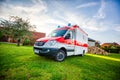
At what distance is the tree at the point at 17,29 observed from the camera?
24797 mm

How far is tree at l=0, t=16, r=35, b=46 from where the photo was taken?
2480cm

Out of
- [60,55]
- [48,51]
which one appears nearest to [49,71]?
[48,51]

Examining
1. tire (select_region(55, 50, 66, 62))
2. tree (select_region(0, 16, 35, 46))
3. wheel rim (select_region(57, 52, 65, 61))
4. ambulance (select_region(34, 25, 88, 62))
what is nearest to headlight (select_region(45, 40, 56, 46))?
ambulance (select_region(34, 25, 88, 62))

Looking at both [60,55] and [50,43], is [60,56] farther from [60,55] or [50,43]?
[50,43]

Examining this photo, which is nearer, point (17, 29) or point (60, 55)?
point (60, 55)

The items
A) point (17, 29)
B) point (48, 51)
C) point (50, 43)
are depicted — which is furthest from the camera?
point (17, 29)

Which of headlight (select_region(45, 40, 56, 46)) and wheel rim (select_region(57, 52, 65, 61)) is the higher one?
headlight (select_region(45, 40, 56, 46))

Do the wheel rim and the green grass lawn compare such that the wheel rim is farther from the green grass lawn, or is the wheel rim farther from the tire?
the green grass lawn

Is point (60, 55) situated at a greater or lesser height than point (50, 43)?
lesser

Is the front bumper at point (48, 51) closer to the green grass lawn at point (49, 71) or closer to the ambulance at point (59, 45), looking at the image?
the ambulance at point (59, 45)

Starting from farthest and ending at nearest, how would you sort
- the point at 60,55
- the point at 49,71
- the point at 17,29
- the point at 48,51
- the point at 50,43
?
1. the point at 17,29
2. the point at 60,55
3. the point at 50,43
4. the point at 48,51
5. the point at 49,71

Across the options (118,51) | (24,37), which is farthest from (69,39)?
(118,51)

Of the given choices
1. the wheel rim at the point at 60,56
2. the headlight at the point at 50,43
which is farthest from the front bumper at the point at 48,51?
the wheel rim at the point at 60,56

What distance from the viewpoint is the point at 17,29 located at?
981 inches
